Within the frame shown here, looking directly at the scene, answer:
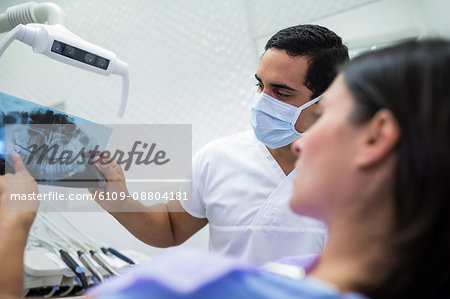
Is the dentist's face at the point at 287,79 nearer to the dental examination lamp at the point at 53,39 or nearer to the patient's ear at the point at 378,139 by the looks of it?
the dental examination lamp at the point at 53,39

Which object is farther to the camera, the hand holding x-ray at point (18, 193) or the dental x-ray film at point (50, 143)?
the dental x-ray film at point (50, 143)

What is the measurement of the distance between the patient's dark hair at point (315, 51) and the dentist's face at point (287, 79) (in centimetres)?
2

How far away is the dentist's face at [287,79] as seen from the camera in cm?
143

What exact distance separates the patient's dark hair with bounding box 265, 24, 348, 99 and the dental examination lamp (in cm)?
60

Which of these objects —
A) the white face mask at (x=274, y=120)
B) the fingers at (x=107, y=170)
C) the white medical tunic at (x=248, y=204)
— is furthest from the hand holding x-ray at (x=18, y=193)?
the white face mask at (x=274, y=120)

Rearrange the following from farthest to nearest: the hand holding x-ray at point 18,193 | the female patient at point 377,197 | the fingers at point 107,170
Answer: the fingers at point 107,170 → the hand holding x-ray at point 18,193 → the female patient at point 377,197

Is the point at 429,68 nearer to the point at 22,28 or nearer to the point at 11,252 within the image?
the point at 11,252

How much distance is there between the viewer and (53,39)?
1.19 m

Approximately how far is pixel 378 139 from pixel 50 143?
36.2 inches

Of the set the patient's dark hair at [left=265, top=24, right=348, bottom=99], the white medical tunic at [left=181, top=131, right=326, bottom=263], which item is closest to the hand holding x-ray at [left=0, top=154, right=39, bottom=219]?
the white medical tunic at [left=181, top=131, right=326, bottom=263]

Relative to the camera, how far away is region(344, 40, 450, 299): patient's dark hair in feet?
1.81
